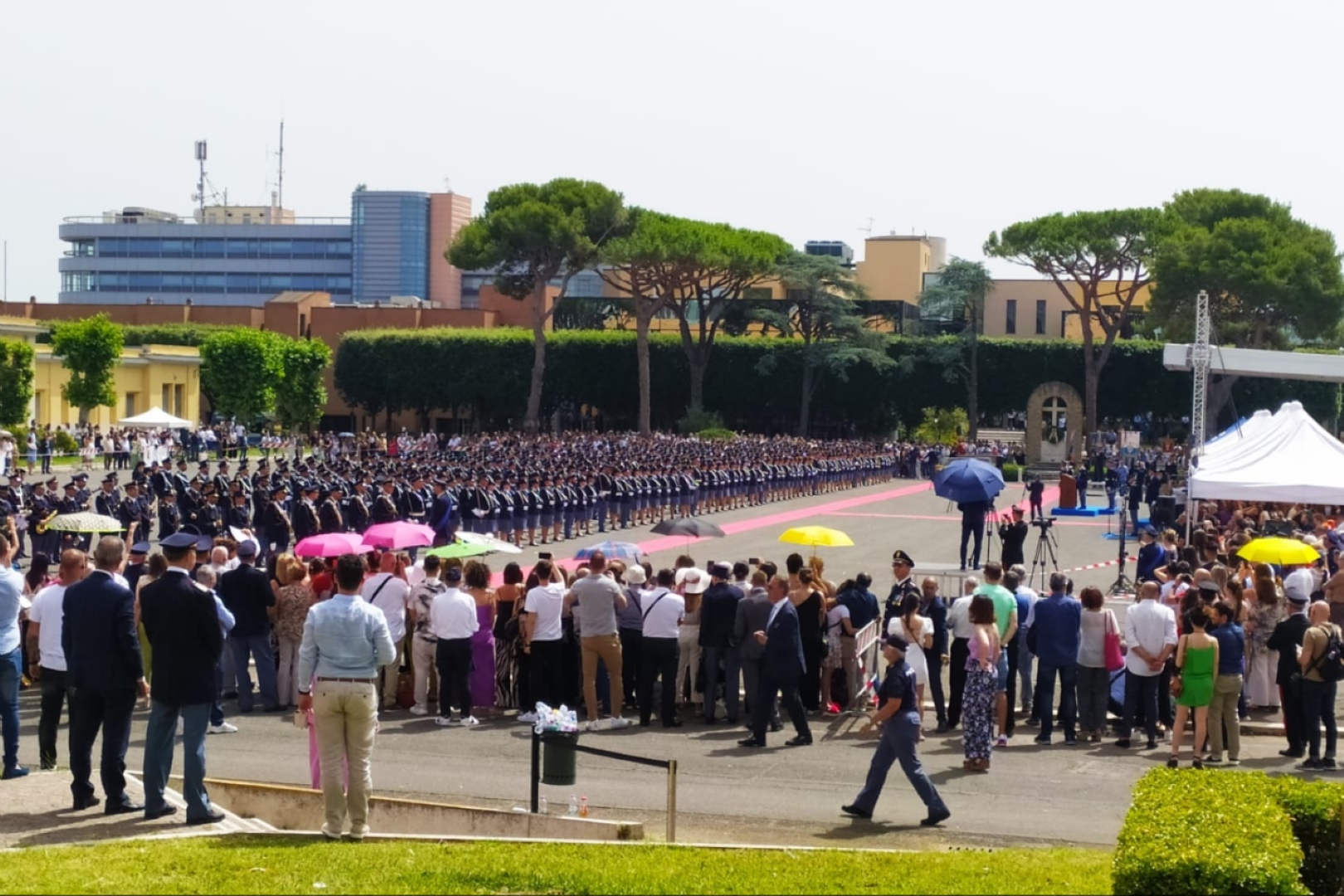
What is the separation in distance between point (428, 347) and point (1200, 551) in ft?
183

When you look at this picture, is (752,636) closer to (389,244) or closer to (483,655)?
(483,655)

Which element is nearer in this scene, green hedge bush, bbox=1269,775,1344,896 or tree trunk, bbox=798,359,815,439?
green hedge bush, bbox=1269,775,1344,896

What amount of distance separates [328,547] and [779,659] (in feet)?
16.2

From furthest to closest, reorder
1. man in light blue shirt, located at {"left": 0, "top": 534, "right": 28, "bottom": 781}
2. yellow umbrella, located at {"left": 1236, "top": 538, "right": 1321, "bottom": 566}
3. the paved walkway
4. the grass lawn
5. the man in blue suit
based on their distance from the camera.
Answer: the man in blue suit → yellow umbrella, located at {"left": 1236, "top": 538, "right": 1321, "bottom": 566} → man in light blue shirt, located at {"left": 0, "top": 534, "right": 28, "bottom": 781} → the paved walkway → the grass lawn

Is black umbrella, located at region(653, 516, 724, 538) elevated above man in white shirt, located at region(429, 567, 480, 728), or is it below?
above

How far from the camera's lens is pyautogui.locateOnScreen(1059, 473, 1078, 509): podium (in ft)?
129

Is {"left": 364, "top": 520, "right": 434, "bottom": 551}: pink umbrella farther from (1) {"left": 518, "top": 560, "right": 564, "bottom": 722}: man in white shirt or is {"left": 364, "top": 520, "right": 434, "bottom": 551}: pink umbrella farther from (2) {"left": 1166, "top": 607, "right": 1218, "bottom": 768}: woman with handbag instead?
(2) {"left": 1166, "top": 607, "right": 1218, "bottom": 768}: woman with handbag

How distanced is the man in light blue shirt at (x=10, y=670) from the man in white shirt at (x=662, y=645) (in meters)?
4.64

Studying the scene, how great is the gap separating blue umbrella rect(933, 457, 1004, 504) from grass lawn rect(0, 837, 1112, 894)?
14.1 metres

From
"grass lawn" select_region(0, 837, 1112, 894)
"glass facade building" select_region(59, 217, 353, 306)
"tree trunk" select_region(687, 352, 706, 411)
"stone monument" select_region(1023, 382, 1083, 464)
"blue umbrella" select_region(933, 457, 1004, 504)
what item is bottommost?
"grass lawn" select_region(0, 837, 1112, 894)

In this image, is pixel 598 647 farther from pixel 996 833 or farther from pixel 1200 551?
pixel 1200 551

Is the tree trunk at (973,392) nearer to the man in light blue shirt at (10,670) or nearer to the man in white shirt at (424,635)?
the man in white shirt at (424,635)

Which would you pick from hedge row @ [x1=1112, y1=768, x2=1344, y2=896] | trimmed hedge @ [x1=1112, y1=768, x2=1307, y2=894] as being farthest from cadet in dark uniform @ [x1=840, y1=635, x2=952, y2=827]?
trimmed hedge @ [x1=1112, y1=768, x2=1307, y2=894]

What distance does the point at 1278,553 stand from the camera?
16109mm
